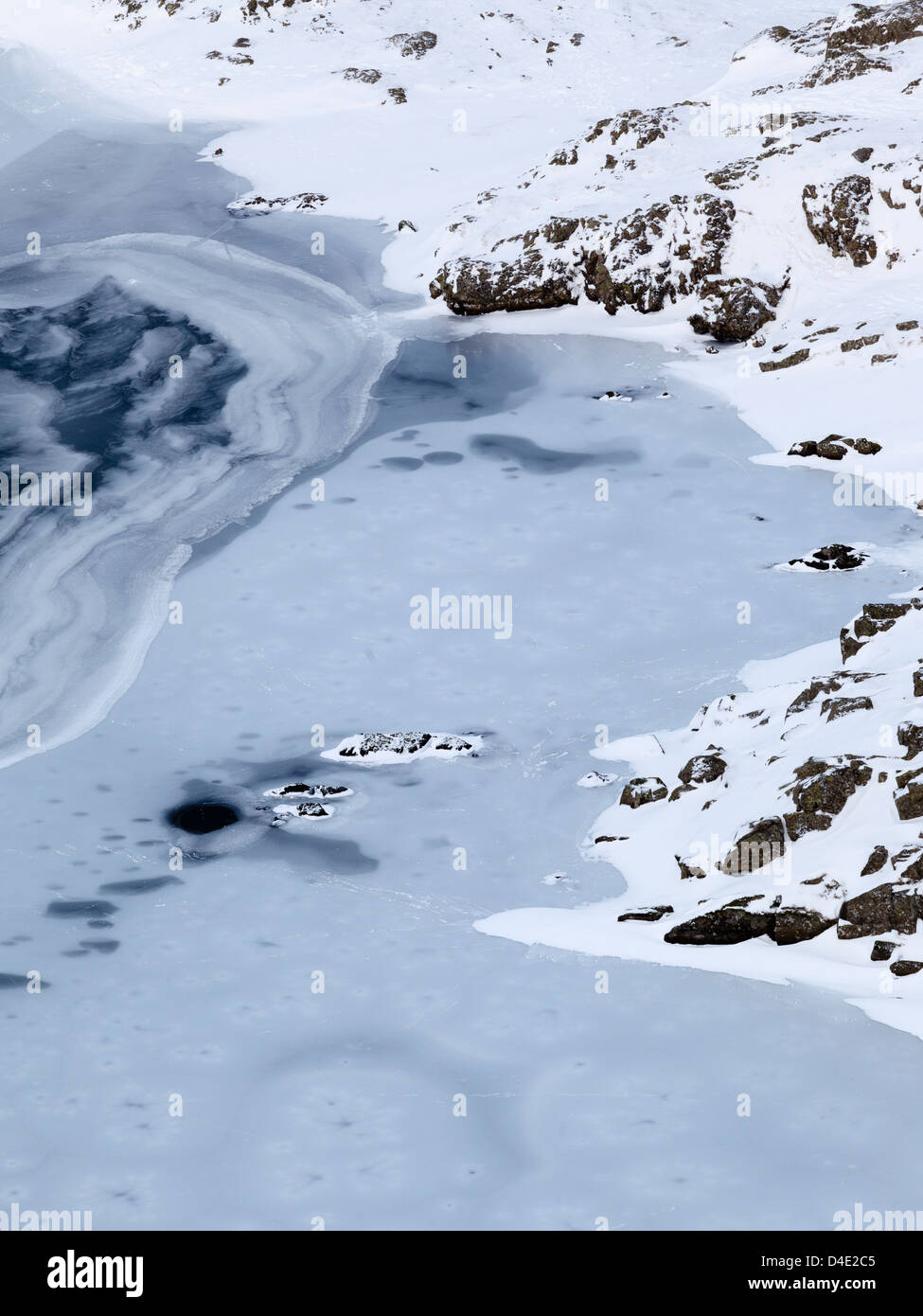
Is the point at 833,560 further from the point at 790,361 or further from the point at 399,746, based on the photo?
the point at 790,361

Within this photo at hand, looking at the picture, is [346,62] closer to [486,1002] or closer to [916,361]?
[916,361]

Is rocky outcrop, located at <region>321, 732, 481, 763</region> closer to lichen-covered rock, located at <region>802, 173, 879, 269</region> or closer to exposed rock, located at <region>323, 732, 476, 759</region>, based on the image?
exposed rock, located at <region>323, 732, 476, 759</region>

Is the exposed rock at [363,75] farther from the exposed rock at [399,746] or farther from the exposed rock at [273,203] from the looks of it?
the exposed rock at [399,746]

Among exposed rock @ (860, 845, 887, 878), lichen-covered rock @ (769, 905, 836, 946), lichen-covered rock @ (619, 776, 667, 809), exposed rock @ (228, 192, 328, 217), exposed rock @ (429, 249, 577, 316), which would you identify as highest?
exposed rock @ (228, 192, 328, 217)

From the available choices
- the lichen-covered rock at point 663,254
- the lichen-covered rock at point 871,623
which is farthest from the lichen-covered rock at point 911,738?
the lichen-covered rock at point 663,254

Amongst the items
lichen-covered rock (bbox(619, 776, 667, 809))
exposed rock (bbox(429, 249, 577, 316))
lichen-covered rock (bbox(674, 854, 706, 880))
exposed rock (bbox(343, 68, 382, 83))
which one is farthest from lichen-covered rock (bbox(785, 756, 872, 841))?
exposed rock (bbox(343, 68, 382, 83))

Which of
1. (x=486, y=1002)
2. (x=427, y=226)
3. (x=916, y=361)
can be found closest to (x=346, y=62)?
(x=427, y=226)

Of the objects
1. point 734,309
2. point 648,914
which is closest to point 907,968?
point 648,914
